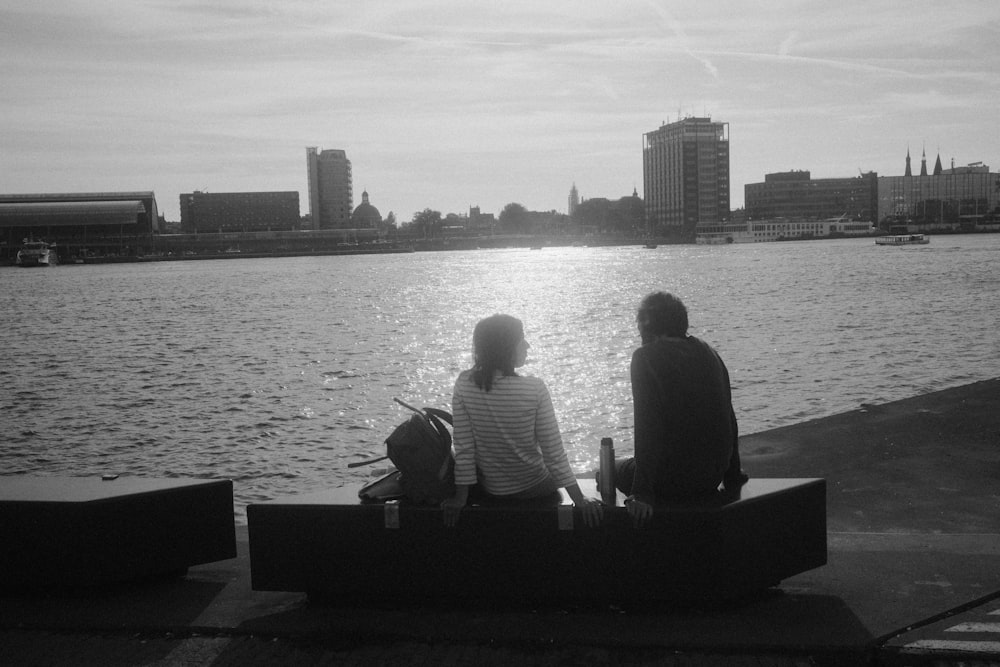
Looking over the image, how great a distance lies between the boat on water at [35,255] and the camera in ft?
539

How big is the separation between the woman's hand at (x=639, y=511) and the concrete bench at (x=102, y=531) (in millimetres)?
2425

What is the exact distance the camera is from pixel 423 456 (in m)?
5.09

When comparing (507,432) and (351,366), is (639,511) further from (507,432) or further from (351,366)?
(351,366)

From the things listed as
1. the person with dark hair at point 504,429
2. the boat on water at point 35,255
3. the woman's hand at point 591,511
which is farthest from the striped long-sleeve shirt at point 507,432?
the boat on water at point 35,255

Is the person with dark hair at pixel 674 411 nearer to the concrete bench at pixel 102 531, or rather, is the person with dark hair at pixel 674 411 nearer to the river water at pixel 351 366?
the concrete bench at pixel 102 531

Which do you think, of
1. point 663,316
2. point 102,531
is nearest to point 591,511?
point 663,316

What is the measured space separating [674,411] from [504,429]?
2.88 ft

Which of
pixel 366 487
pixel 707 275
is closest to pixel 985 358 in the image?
pixel 366 487

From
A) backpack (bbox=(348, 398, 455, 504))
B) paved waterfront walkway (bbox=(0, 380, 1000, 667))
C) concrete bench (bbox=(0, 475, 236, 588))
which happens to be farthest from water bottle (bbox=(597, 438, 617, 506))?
concrete bench (bbox=(0, 475, 236, 588))

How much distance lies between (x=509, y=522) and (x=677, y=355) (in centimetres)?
122

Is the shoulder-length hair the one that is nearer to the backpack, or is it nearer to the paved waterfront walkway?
the backpack

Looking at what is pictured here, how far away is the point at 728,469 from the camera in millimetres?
5344

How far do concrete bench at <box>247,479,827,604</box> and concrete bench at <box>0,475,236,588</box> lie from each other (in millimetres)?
626

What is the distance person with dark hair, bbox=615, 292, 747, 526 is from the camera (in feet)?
16.5
